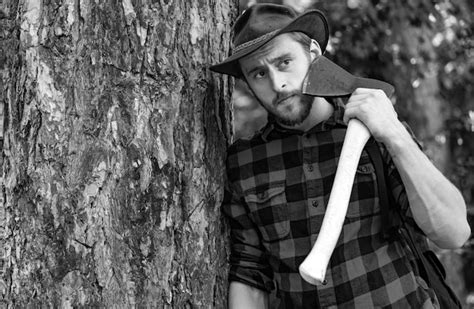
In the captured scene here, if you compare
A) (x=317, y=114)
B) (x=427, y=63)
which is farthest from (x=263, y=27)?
(x=427, y=63)

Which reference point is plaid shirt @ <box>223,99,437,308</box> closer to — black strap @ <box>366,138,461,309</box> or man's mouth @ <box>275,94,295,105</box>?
black strap @ <box>366,138,461,309</box>

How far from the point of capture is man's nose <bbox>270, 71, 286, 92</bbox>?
2416 millimetres

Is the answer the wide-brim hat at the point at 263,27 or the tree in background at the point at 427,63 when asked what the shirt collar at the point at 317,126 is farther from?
the tree in background at the point at 427,63

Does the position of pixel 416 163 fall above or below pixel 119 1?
below

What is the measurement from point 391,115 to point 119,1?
106cm

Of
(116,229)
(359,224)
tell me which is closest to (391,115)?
(359,224)

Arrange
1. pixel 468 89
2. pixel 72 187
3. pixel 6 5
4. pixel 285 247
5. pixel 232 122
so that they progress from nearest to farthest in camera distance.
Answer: pixel 72 187 < pixel 6 5 < pixel 285 247 < pixel 232 122 < pixel 468 89

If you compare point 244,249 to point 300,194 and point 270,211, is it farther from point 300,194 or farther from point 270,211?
point 300,194

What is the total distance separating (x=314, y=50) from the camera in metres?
2.58

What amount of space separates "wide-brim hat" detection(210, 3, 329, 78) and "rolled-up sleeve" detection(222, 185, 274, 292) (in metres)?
0.53

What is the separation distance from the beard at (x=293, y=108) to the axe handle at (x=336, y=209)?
23cm

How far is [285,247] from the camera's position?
2479 mm

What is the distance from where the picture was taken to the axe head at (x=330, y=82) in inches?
92.8

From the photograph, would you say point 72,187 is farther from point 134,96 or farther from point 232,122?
point 232,122
